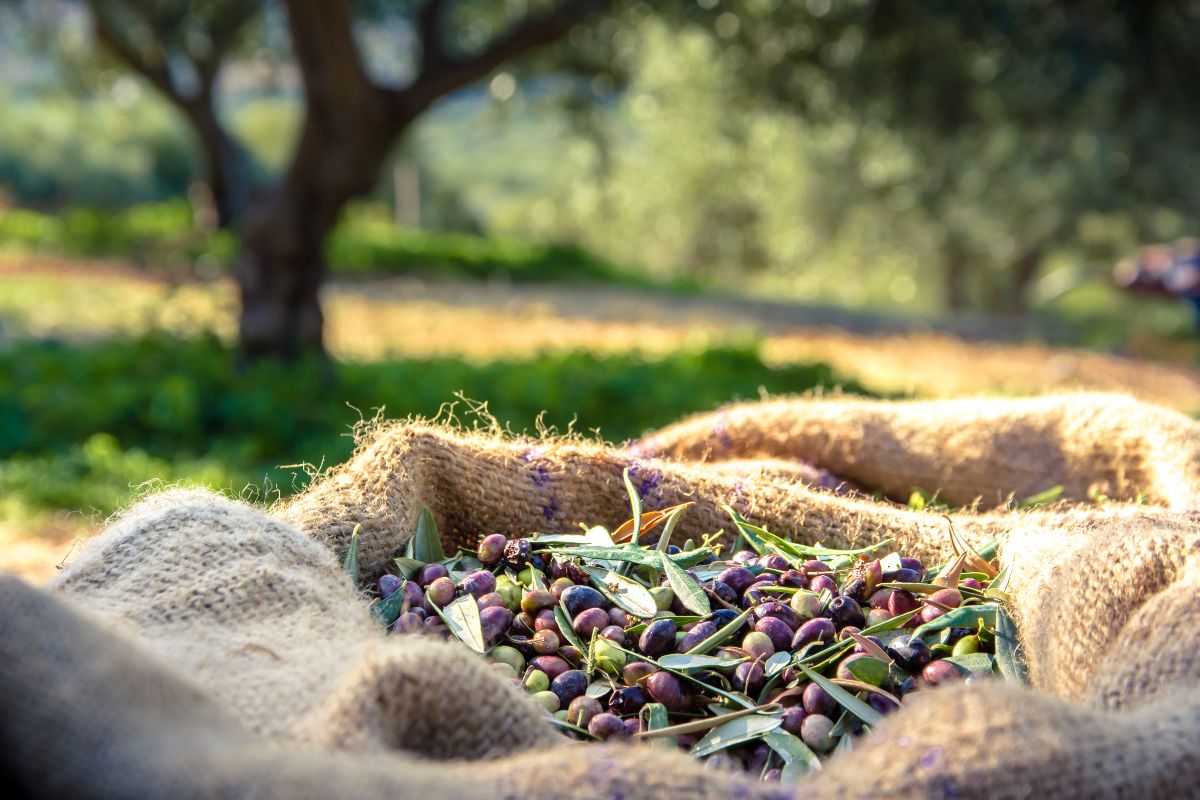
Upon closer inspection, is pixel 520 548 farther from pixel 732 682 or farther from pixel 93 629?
pixel 93 629

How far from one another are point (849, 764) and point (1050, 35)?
23.1ft

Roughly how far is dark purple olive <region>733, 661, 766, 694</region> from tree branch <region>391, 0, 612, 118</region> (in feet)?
20.3

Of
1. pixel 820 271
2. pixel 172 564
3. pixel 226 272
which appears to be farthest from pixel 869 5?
pixel 820 271

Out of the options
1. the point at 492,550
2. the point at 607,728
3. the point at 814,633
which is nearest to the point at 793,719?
the point at 814,633

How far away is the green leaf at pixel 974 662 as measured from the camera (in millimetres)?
1604

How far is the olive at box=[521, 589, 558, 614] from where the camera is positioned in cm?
179

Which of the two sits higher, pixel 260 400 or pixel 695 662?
pixel 695 662

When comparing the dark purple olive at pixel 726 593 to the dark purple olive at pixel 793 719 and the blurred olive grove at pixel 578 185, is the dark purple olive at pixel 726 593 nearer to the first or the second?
the dark purple olive at pixel 793 719

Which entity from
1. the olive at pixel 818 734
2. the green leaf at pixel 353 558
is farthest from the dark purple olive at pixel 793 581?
the green leaf at pixel 353 558

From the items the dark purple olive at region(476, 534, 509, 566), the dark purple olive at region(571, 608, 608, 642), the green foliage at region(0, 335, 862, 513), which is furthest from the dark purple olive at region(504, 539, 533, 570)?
the green foliage at region(0, 335, 862, 513)

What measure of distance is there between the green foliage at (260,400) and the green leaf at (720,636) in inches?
166

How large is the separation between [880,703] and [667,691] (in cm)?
30

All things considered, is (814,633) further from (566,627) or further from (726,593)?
(566,627)

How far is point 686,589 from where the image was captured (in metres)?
1.80
